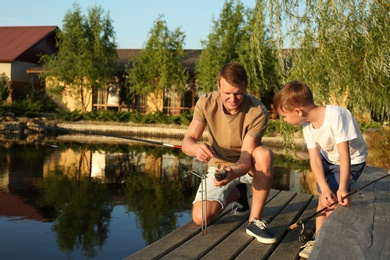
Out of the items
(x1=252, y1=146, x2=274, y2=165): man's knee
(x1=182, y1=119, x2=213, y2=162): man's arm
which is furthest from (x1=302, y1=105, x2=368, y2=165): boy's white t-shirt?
(x1=182, y1=119, x2=213, y2=162): man's arm

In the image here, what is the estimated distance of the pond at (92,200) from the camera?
5.82 metres

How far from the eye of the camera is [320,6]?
6.25 metres

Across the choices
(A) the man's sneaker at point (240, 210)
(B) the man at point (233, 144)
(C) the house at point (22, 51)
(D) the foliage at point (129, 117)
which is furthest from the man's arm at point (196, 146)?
(C) the house at point (22, 51)

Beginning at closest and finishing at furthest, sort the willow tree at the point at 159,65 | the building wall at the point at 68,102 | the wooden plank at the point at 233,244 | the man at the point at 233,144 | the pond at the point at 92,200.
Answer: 1. the wooden plank at the point at 233,244
2. the man at the point at 233,144
3. the pond at the point at 92,200
4. the willow tree at the point at 159,65
5. the building wall at the point at 68,102

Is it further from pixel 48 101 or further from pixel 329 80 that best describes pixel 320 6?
pixel 48 101

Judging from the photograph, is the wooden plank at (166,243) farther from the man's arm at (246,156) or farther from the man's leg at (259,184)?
the man's arm at (246,156)

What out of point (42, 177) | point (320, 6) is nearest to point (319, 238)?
point (320, 6)

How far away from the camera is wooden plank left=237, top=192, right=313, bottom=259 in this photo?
2988 mm

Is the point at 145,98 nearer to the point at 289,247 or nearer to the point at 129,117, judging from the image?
the point at 129,117

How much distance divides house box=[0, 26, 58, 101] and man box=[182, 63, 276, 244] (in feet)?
78.1

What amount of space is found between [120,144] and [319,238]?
1567 centimetres

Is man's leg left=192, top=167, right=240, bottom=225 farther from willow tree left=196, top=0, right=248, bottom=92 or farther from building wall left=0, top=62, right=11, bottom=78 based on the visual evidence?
building wall left=0, top=62, right=11, bottom=78

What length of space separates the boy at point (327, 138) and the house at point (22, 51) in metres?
24.4

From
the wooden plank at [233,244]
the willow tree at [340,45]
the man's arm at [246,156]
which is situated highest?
the willow tree at [340,45]
